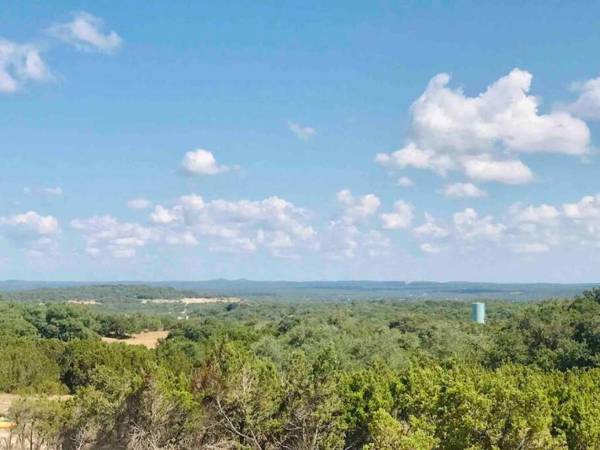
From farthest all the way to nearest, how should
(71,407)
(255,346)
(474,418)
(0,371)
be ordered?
(255,346) → (0,371) → (71,407) → (474,418)

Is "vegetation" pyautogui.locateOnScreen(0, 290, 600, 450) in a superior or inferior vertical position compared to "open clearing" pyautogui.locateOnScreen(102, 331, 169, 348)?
superior

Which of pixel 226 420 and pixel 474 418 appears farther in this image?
pixel 226 420

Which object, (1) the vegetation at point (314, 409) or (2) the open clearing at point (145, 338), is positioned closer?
(1) the vegetation at point (314, 409)

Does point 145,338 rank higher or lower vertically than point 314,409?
lower

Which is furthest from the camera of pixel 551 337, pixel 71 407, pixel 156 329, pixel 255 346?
pixel 156 329

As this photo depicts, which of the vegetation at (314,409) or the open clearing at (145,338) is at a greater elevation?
the vegetation at (314,409)

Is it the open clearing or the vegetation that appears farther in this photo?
the open clearing

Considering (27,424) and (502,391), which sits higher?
(502,391)

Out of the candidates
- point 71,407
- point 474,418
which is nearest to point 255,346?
point 71,407

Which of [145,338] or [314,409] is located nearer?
[314,409]

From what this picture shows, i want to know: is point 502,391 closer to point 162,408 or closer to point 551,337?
point 162,408

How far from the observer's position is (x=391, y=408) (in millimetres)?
30953

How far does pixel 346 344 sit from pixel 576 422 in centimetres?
3901

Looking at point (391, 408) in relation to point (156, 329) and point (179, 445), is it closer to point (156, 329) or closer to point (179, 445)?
point (179, 445)
